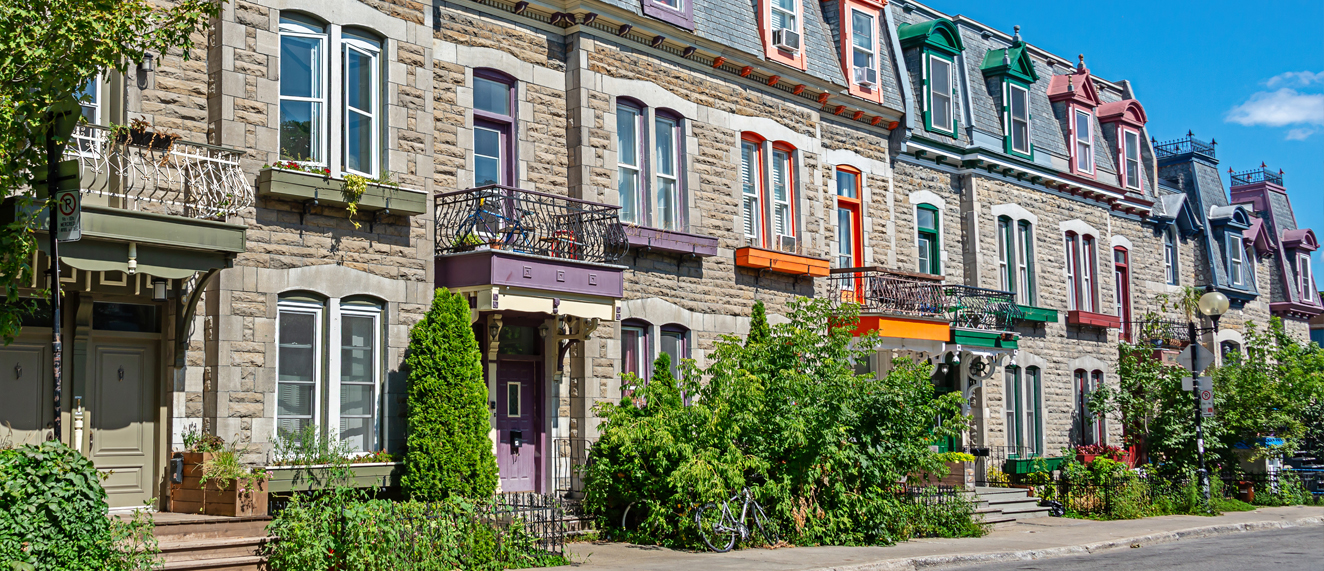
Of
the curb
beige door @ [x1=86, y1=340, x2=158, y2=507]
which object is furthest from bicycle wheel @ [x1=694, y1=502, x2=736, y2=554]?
beige door @ [x1=86, y1=340, x2=158, y2=507]

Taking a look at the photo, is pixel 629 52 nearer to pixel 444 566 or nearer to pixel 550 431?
pixel 550 431

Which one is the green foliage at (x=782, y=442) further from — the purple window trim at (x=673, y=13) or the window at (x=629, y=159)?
the purple window trim at (x=673, y=13)

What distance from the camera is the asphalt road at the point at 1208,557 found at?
574 inches

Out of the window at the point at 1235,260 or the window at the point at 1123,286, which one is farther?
the window at the point at 1235,260

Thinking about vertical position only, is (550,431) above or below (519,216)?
below

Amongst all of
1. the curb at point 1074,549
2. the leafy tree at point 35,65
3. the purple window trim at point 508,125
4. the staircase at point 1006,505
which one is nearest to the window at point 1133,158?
the curb at point 1074,549

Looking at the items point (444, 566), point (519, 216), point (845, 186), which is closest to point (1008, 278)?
point (845, 186)

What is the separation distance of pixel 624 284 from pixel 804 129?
5.58 m

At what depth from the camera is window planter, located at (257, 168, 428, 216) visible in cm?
1319

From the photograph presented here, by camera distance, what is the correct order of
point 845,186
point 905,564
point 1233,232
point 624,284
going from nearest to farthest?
point 905,564 → point 624,284 → point 845,186 → point 1233,232

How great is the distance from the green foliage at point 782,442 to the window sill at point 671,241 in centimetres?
195

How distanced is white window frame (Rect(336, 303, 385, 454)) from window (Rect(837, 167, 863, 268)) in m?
10.6

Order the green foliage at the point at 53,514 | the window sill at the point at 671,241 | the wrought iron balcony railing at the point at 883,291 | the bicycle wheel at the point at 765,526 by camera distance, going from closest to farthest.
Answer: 1. the green foliage at the point at 53,514
2. the bicycle wheel at the point at 765,526
3. the window sill at the point at 671,241
4. the wrought iron balcony railing at the point at 883,291

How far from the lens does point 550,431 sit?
16844 mm
